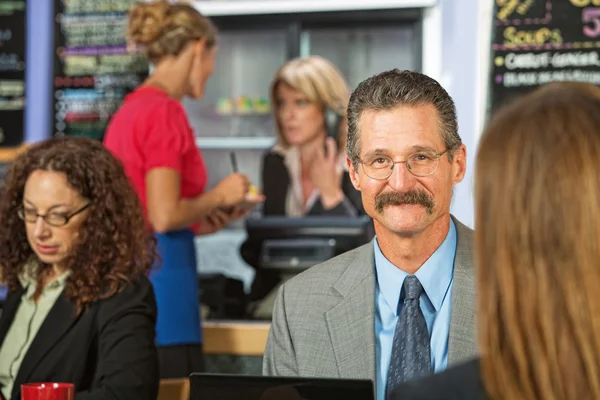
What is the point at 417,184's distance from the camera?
176 cm

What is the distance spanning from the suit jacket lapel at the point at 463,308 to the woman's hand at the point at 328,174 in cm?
245

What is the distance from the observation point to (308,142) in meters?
4.28

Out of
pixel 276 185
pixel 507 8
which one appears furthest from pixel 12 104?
pixel 507 8

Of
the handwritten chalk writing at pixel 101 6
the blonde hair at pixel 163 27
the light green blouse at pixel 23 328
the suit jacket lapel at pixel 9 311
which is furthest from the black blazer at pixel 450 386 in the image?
the handwritten chalk writing at pixel 101 6

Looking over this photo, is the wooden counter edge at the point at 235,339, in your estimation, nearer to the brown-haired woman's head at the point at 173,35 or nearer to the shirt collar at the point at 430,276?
the brown-haired woman's head at the point at 173,35

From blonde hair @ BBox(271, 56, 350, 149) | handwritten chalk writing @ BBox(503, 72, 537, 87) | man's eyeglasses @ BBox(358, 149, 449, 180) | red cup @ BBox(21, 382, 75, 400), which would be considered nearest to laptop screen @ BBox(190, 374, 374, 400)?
red cup @ BBox(21, 382, 75, 400)

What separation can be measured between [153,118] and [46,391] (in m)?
1.33

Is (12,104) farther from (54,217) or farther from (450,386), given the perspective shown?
(450,386)

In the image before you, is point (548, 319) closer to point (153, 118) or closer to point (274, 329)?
point (274, 329)

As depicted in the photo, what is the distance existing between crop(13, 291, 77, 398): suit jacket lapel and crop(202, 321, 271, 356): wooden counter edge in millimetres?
1162

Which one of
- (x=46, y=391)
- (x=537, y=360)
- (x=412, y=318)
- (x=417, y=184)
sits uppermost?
(x=417, y=184)

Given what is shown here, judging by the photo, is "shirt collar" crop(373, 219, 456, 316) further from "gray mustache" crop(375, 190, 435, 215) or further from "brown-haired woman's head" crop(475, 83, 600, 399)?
"brown-haired woman's head" crop(475, 83, 600, 399)

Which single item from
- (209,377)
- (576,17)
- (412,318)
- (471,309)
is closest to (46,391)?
(209,377)

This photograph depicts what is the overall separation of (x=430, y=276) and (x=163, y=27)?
1547 millimetres
